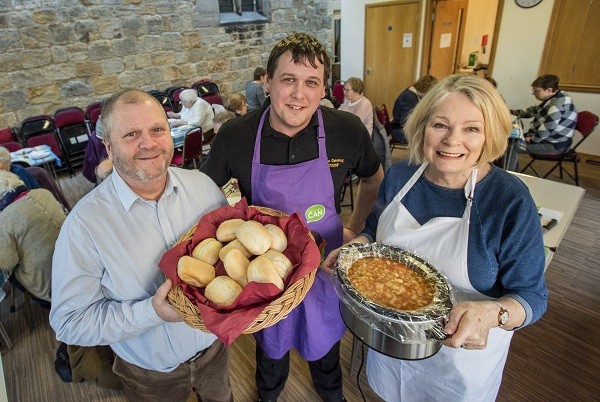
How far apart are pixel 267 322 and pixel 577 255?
11.2ft

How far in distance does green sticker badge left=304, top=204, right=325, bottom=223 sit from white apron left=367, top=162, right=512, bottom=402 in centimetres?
25

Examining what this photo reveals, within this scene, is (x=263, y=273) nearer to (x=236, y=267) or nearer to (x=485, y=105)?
(x=236, y=267)

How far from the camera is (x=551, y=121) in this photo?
3.82 meters

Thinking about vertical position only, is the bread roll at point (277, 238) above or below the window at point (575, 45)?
below

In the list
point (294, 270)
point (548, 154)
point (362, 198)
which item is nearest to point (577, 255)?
point (548, 154)

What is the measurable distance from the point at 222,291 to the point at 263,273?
0.12 metres

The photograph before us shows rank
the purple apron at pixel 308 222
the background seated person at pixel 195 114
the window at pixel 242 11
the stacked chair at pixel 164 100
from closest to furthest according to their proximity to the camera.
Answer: the purple apron at pixel 308 222 < the background seated person at pixel 195 114 < the stacked chair at pixel 164 100 < the window at pixel 242 11

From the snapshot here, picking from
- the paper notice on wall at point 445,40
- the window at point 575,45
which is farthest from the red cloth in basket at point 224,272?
the paper notice on wall at point 445,40

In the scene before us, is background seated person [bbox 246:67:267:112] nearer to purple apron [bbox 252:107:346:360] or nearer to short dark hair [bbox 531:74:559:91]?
short dark hair [bbox 531:74:559:91]

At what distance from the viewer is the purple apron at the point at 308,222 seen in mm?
1357

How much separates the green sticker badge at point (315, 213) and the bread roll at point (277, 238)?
0.32m

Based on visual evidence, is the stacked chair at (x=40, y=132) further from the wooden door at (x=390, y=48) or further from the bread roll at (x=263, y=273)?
the wooden door at (x=390, y=48)

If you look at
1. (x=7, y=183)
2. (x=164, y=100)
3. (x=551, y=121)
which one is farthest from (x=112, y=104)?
(x=164, y=100)

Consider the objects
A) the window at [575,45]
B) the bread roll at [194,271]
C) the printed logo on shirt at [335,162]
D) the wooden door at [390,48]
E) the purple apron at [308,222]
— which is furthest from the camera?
the wooden door at [390,48]
